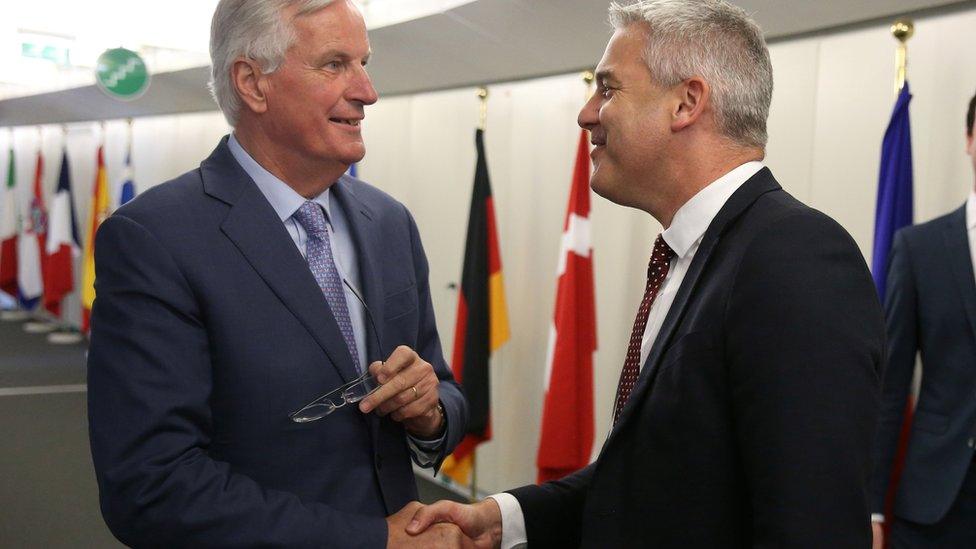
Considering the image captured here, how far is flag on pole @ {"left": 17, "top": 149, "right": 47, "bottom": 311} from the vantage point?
462 inches

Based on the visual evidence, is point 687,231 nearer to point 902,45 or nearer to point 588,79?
point 902,45

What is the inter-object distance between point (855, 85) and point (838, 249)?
278cm

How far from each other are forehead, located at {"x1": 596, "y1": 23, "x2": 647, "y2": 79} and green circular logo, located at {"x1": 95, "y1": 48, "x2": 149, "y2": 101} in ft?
20.8

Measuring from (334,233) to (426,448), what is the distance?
0.50 meters

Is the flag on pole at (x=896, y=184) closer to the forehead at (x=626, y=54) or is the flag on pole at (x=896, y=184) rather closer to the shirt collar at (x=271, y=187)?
the forehead at (x=626, y=54)

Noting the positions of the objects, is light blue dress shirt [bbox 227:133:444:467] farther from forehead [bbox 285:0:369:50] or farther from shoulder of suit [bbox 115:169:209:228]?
forehead [bbox 285:0:369:50]

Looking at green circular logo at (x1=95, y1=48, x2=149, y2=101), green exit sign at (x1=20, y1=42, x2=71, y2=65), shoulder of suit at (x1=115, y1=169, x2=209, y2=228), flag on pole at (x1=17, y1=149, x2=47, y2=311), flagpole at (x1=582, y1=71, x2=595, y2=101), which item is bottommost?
flag on pole at (x1=17, y1=149, x2=47, y2=311)

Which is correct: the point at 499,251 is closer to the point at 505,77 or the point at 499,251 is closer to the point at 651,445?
the point at 505,77

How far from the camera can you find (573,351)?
14.7ft

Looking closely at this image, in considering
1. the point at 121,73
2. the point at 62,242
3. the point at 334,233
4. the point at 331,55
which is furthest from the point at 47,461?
the point at 331,55

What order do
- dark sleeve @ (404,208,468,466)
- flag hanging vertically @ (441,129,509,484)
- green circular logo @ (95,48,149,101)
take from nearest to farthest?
dark sleeve @ (404,208,468,466), flag hanging vertically @ (441,129,509,484), green circular logo @ (95,48,149,101)

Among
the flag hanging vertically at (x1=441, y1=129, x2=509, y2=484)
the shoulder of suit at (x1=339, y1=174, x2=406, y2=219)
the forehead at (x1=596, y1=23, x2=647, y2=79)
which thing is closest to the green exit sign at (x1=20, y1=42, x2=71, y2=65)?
the flag hanging vertically at (x1=441, y1=129, x2=509, y2=484)

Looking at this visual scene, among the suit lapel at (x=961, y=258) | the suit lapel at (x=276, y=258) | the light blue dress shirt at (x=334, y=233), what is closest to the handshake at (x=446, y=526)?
the light blue dress shirt at (x=334, y=233)

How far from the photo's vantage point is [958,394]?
2654mm
